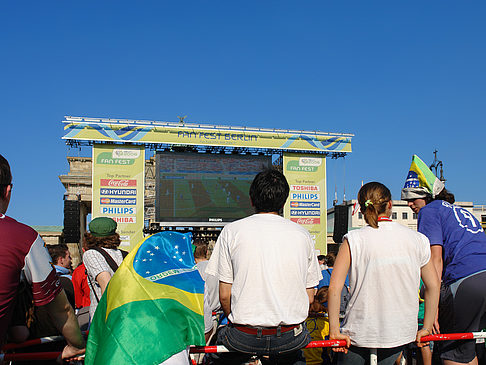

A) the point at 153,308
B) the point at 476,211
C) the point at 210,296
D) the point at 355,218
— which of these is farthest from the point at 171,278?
the point at 476,211

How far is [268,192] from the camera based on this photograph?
269 cm

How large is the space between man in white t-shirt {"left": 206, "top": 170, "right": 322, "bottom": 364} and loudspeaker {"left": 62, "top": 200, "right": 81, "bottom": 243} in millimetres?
17136

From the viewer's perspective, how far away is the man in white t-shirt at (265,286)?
7.96 ft

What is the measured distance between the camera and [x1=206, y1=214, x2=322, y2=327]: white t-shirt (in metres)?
2.43

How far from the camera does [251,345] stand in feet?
7.95

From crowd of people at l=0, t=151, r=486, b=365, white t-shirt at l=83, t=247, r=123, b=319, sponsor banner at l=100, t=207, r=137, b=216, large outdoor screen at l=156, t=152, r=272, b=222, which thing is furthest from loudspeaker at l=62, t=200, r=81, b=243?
crowd of people at l=0, t=151, r=486, b=365

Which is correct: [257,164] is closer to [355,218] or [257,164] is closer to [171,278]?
[171,278]

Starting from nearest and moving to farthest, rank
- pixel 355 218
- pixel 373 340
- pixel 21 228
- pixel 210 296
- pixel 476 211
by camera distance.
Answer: pixel 21 228 < pixel 373 340 < pixel 210 296 < pixel 355 218 < pixel 476 211

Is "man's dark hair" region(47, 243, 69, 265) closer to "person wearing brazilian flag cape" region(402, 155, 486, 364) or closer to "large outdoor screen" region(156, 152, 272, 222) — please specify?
"person wearing brazilian flag cape" region(402, 155, 486, 364)

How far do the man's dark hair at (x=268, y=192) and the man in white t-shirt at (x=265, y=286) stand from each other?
0.08 metres

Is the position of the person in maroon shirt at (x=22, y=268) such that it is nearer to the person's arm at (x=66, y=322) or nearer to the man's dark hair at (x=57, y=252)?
the person's arm at (x=66, y=322)

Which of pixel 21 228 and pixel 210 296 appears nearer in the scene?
pixel 21 228

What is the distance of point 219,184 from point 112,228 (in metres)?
16.6

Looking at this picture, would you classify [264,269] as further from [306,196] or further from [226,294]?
[306,196]
